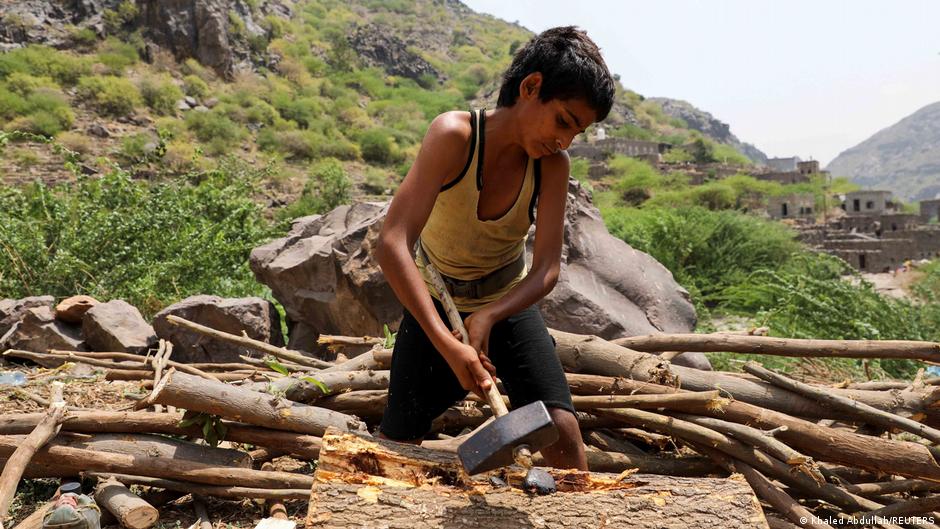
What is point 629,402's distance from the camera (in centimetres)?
248

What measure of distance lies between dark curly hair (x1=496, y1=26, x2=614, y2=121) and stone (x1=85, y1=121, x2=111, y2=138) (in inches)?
917

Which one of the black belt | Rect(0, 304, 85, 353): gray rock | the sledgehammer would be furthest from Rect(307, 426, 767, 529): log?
Rect(0, 304, 85, 353): gray rock

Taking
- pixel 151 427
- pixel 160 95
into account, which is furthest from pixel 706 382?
pixel 160 95

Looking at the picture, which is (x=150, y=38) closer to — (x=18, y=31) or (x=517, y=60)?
(x=18, y=31)

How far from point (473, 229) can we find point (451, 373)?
49cm

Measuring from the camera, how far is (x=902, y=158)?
156 meters

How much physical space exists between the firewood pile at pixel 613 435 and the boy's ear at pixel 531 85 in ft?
3.54

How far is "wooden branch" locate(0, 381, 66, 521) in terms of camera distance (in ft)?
Result: 6.89

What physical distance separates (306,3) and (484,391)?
64234mm

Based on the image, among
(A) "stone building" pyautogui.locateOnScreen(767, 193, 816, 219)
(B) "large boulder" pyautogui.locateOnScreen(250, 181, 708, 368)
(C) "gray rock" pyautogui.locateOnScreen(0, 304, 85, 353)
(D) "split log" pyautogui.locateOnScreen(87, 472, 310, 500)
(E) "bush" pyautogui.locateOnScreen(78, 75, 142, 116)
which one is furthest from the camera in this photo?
(A) "stone building" pyautogui.locateOnScreen(767, 193, 816, 219)

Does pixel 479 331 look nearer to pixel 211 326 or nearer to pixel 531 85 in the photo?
pixel 531 85

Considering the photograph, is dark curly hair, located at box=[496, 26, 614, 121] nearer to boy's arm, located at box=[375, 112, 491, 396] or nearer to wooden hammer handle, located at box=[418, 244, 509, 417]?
boy's arm, located at box=[375, 112, 491, 396]

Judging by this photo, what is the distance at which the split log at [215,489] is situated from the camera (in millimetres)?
2322

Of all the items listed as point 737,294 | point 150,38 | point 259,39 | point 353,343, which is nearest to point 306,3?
point 259,39
